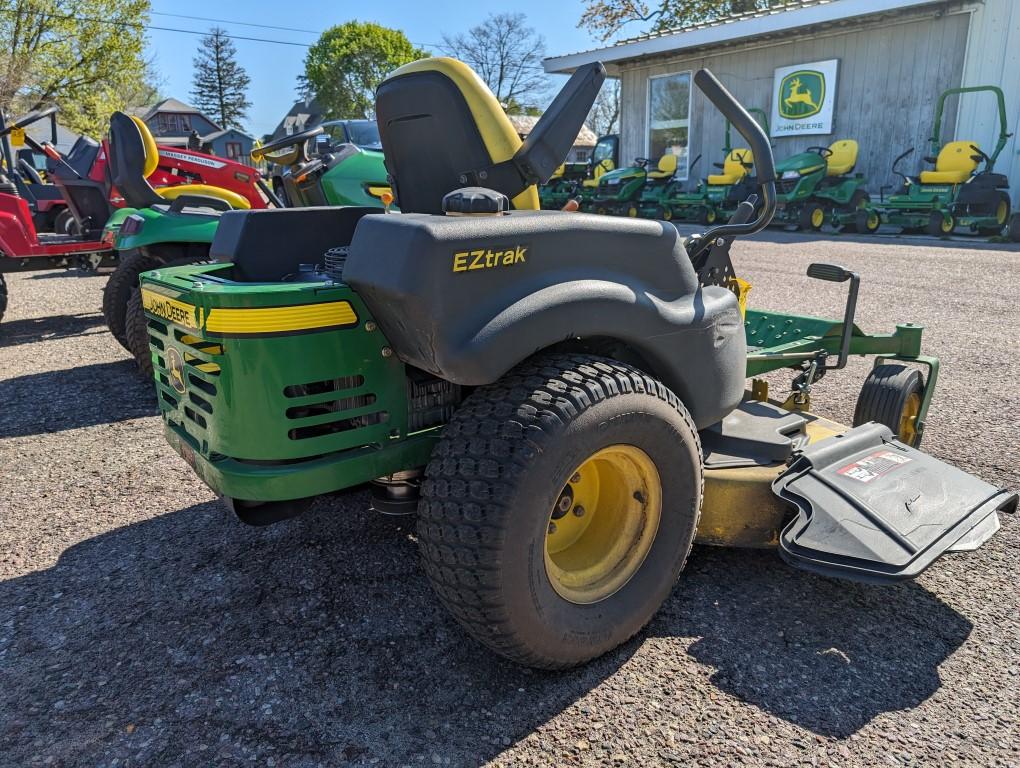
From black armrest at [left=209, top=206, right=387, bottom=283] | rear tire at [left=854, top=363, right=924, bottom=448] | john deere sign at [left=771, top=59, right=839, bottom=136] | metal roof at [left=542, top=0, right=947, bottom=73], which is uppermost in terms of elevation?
metal roof at [left=542, top=0, right=947, bottom=73]

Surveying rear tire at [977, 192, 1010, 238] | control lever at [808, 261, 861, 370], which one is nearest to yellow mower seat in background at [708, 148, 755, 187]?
rear tire at [977, 192, 1010, 238]

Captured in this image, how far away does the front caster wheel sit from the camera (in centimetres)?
176

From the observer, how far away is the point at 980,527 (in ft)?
7.48

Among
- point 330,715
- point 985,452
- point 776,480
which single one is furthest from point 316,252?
point 985,452

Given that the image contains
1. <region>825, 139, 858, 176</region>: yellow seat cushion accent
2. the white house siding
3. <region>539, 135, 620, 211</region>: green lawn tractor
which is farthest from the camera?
<region>539, 135, 620, 211</region>: green lawn tractor

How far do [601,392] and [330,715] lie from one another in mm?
1057

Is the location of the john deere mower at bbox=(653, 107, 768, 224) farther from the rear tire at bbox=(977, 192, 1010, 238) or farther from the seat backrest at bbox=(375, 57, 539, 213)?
the seat backrest at bbox=(375, 57, 539, 213)

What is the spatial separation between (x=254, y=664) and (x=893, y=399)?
9.13ft

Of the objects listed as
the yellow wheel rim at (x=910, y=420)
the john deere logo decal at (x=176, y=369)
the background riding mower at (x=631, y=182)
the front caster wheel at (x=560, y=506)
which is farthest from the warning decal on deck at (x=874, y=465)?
the background riding mower at (x=631, y=182)

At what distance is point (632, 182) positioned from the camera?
58.8ft

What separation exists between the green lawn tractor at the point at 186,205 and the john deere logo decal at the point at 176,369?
236cm

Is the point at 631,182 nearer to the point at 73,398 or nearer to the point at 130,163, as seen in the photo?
the point at 130,163

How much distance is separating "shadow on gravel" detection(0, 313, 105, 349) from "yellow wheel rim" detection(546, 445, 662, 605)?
5.74 metres

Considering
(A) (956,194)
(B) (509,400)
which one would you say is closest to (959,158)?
(A) (956,194)
